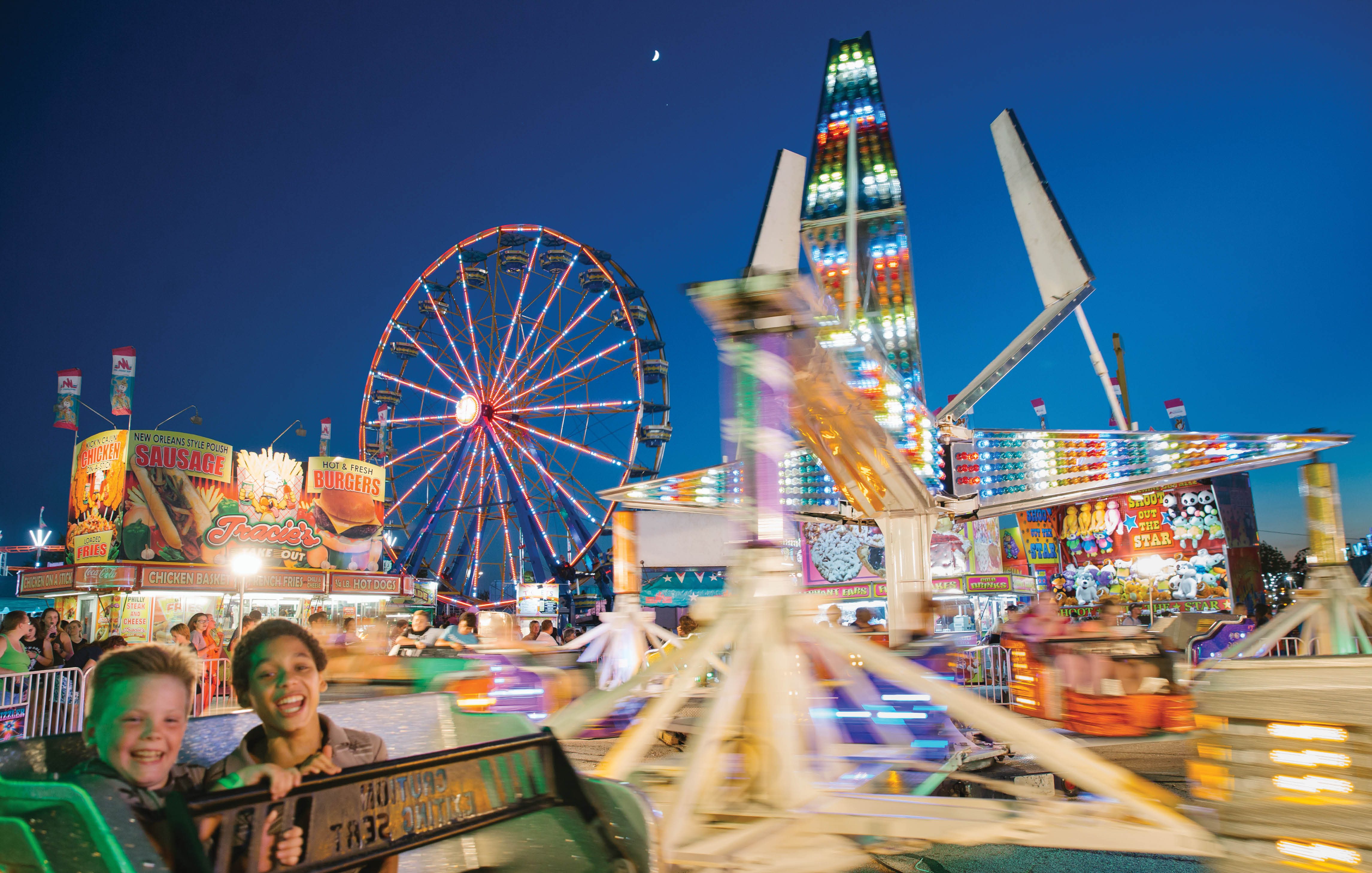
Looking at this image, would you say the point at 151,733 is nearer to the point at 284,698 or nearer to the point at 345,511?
the point at 284,698

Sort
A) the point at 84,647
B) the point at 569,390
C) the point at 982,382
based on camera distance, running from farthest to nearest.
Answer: the point at 569,390
the point at 982,382
the point at 84,647

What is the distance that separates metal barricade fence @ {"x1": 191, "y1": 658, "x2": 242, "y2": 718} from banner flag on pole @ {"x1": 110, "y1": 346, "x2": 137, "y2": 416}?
12579mm

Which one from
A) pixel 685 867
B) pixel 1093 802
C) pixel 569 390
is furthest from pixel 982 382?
pixel 569 390

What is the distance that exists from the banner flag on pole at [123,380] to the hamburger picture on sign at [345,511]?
14.5 feet

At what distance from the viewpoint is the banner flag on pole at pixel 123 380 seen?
1980 centimetres

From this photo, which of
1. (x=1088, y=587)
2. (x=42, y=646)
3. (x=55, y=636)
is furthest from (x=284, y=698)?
(x=1088, y=587)

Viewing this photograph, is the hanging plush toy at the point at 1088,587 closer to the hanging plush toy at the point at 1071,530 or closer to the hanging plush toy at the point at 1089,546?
the hanging plush toy at the point at 1089,546

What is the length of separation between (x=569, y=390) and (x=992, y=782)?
22813 mm

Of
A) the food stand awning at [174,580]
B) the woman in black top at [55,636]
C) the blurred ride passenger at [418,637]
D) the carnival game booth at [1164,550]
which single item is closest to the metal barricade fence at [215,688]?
the woman in black top at [55,636]

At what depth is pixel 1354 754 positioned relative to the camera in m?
2.08

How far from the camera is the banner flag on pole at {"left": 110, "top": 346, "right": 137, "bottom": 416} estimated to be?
19.8 meters

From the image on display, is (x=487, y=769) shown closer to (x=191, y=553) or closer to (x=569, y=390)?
(x=191, y=553)

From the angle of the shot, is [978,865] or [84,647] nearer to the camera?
[978,865]

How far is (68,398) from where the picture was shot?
20.2m
